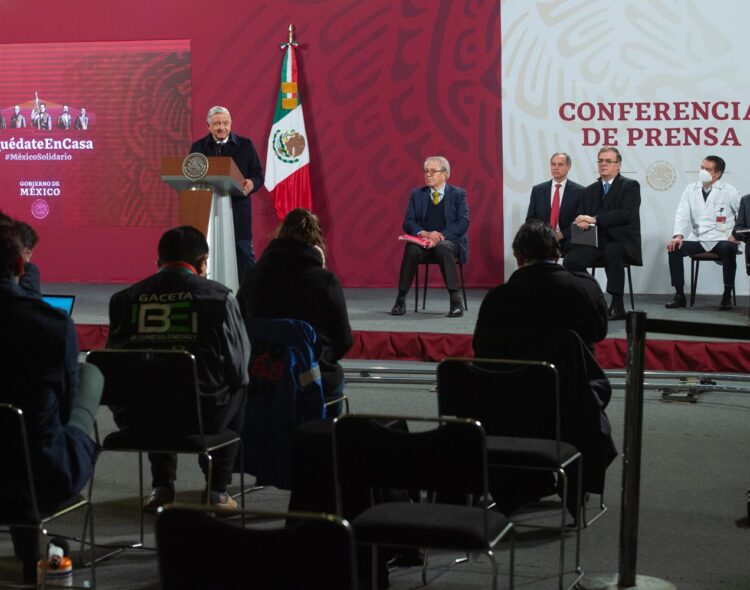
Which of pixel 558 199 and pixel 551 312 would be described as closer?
pixel 551 312

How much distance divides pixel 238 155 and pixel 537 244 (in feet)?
13.4

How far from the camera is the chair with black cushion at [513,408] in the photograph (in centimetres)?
319

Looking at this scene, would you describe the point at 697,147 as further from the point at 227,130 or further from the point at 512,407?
the point at 512,407

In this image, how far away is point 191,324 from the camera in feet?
11.7

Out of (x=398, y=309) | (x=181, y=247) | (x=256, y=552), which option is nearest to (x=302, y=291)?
(x=181, y=247)

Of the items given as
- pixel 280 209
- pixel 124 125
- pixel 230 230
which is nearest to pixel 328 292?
pixel 230 230

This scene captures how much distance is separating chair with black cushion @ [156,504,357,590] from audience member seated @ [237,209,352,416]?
2151 millimetres

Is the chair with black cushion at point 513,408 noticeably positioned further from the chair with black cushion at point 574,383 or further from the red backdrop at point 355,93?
the red backdrop at point 355,93

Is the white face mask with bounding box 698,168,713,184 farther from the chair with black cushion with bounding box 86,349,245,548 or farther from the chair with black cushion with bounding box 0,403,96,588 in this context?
the chair with black cushion with bounding box 0,403,96,588

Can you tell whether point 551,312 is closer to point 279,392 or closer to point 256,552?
point 279,392

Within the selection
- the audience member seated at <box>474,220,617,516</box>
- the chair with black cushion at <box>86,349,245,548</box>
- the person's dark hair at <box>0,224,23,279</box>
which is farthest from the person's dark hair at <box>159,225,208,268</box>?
the audience member seated at <box>474,220,617,516</box>

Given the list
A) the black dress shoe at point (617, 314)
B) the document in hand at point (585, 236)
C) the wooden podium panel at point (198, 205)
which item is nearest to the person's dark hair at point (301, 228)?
the wooden podium panel at point (198, 205)

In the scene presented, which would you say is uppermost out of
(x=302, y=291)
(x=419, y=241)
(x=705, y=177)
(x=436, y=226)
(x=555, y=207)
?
(x=705, y=177)

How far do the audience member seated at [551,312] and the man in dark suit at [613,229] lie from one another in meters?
3.87
